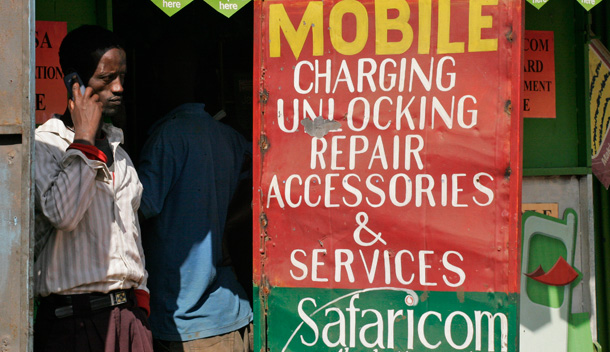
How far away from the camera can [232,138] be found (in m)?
4.09

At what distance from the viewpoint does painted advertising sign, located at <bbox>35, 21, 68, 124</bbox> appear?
4.08m

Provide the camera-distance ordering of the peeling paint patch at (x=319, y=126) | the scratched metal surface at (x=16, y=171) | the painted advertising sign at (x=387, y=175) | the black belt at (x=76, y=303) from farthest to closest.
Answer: the peeling paint patch at (x=319, y=126) → the painted advertising sign at (x=387, y=175) → the black belt at (x=76, y=303) → the scratched metal surface at (x=16, y=171)

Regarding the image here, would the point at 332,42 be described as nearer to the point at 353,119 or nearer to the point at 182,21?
the point at 353,119

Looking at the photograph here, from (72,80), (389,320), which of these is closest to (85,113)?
(72,80)

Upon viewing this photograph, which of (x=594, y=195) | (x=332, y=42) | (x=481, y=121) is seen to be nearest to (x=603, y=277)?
(x=594, y=195)

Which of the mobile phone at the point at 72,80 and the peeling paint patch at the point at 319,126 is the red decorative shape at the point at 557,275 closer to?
the peeling paint patch at the point at 319,126

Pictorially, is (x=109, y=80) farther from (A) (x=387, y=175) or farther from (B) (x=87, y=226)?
(A) (x=387, y=175)

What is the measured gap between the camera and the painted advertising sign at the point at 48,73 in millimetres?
4078

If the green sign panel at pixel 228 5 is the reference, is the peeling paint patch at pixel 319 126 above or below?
below

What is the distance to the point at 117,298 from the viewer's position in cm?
314

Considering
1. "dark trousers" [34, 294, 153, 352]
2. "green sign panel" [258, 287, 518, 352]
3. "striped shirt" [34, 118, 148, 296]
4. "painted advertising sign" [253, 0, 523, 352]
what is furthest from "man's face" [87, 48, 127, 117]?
"green sign panel" [258, 287, 518, 352]

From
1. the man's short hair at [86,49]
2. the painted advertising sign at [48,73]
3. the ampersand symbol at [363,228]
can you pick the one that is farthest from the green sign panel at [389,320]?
the painted advertising sign at [48,73]

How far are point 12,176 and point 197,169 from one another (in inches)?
43.9

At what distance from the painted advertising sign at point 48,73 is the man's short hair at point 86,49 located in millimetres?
795
